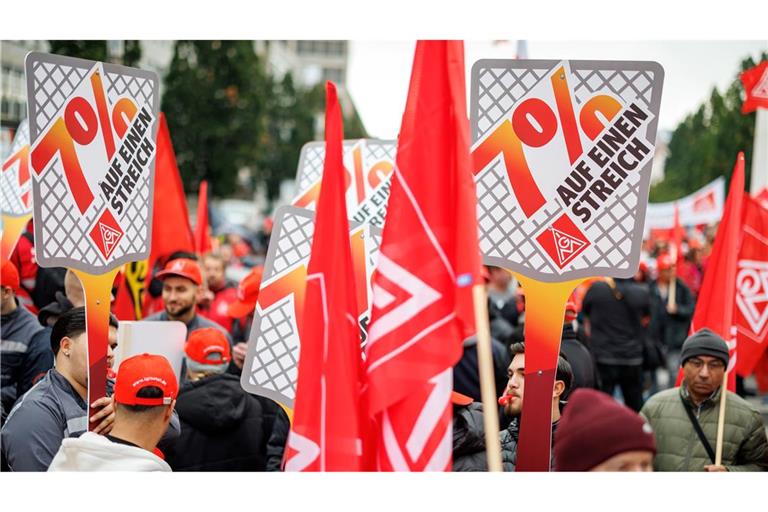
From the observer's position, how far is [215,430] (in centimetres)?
495

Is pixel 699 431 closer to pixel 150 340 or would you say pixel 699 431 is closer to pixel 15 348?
pixel 150 340

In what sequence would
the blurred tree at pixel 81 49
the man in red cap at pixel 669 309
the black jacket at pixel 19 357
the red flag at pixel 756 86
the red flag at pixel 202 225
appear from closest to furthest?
the black jacket at pixel 19 357 < the red flag at pixel 756 86 < the red flag at pixel 202 225 < the man in red cap at pixel 669 309 < the blurred tree at pixel 81 49

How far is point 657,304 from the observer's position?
1140cm

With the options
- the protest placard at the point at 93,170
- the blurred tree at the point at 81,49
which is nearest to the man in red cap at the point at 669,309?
the protest placard at the point at 93,170

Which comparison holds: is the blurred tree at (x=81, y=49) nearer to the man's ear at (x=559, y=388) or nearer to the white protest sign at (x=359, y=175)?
the white protest sign at (x=359, y=175)

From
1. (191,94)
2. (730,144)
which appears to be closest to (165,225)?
(730,144)

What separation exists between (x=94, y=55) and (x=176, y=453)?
37.4ft

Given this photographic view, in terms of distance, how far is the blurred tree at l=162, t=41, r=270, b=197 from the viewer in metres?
35.8

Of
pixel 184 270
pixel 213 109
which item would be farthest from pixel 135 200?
pixel 213 109

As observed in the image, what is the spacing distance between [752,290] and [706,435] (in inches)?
84.8

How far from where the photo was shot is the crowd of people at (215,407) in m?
3.34

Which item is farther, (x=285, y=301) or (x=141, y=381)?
(x=285, y=301)

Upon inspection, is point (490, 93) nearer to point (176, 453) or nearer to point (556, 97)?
point (556, 97)

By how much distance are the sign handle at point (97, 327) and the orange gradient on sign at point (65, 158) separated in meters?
0.35
